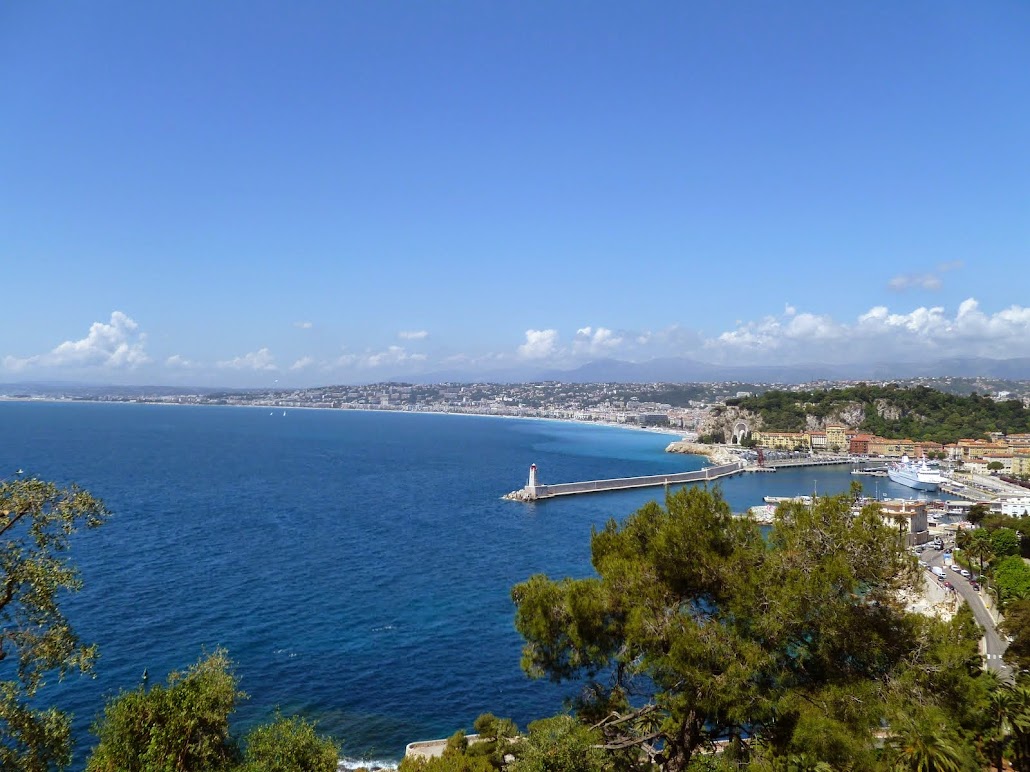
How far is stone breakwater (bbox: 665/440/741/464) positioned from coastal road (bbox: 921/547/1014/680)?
1662 inches

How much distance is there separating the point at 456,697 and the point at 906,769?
11.0 meters

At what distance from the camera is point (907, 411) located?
91500 millimetres

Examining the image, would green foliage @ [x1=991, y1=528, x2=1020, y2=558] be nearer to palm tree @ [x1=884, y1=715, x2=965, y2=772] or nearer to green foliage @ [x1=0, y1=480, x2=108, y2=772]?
palm tree @ [x1=884, y1=715, x2=965, y2=772]

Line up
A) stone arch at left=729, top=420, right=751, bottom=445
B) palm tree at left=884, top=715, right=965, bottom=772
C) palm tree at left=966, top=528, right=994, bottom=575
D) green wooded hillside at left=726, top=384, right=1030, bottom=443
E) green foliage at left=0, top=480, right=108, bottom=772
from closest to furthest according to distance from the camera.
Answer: green foliage at left=0, top=480, right=108, bottom=772
palm tree at left=884, top=715, right=965, bottom=772
palm tree at left=966, top=528, right=994, bottom=575
green wooded hillside at left=726, top=384, right=1030, bottom=443
stone arch at left=729, top=420, right=751, bottom=445

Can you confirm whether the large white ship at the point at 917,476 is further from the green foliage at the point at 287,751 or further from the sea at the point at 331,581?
the green foliage at the point at 287,751

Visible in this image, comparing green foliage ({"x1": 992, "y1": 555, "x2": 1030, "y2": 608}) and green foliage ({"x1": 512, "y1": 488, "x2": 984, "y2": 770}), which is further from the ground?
green foliage ({"x1": 512, "y1": 488, "x2": 984, "y2": 770})

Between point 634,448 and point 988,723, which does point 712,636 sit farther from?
point 634,448

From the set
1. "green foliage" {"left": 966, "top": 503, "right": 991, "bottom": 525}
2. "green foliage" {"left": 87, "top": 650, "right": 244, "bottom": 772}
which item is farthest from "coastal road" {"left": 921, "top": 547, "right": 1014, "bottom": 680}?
"green foliage" {"left": 87, "top": 650, "right": 244, "bottom": 772}

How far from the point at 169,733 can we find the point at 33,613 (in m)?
2.56

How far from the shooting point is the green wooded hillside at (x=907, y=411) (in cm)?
8150

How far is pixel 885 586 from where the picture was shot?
297 inches

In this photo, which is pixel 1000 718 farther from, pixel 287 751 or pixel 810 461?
pixel 810 461

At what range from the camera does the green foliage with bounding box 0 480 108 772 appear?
611cm

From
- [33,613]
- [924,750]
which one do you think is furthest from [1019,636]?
[33,613]
